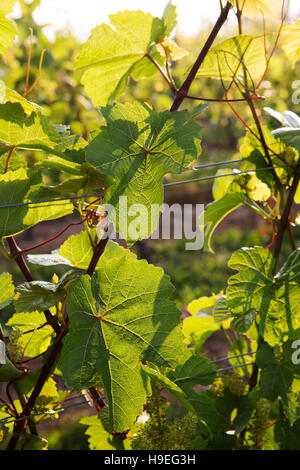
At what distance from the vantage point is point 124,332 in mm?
1134

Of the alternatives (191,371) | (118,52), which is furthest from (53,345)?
(118,52)

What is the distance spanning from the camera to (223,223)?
600 cm

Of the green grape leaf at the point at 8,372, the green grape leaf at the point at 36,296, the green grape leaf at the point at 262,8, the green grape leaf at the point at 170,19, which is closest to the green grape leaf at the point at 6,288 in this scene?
the green grape leaf at the point at 36,296

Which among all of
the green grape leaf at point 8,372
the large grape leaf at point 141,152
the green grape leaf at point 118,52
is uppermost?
the green grape leaf at point 118,52

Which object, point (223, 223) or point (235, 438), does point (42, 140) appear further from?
point (223, 223)

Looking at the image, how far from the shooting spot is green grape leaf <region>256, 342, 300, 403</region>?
138 cm

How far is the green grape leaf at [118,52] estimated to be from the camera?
3.95ft

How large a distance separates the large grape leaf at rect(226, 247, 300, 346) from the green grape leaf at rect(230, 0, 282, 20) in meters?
0.63

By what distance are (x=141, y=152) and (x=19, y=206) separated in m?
0.31

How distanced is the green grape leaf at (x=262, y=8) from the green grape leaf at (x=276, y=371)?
0.89 m

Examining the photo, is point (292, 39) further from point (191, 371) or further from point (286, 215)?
point (191, 371)

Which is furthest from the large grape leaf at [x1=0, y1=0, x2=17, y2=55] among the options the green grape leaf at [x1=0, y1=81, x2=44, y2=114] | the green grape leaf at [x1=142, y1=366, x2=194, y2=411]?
the green grape leaf at [x1=142, y1=366, x2=194, y2=411]

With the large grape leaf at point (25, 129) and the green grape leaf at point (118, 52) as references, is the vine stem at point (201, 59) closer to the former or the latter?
the green grape leaf at point (118, 52)

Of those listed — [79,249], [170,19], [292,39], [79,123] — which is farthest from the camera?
[79,123]
